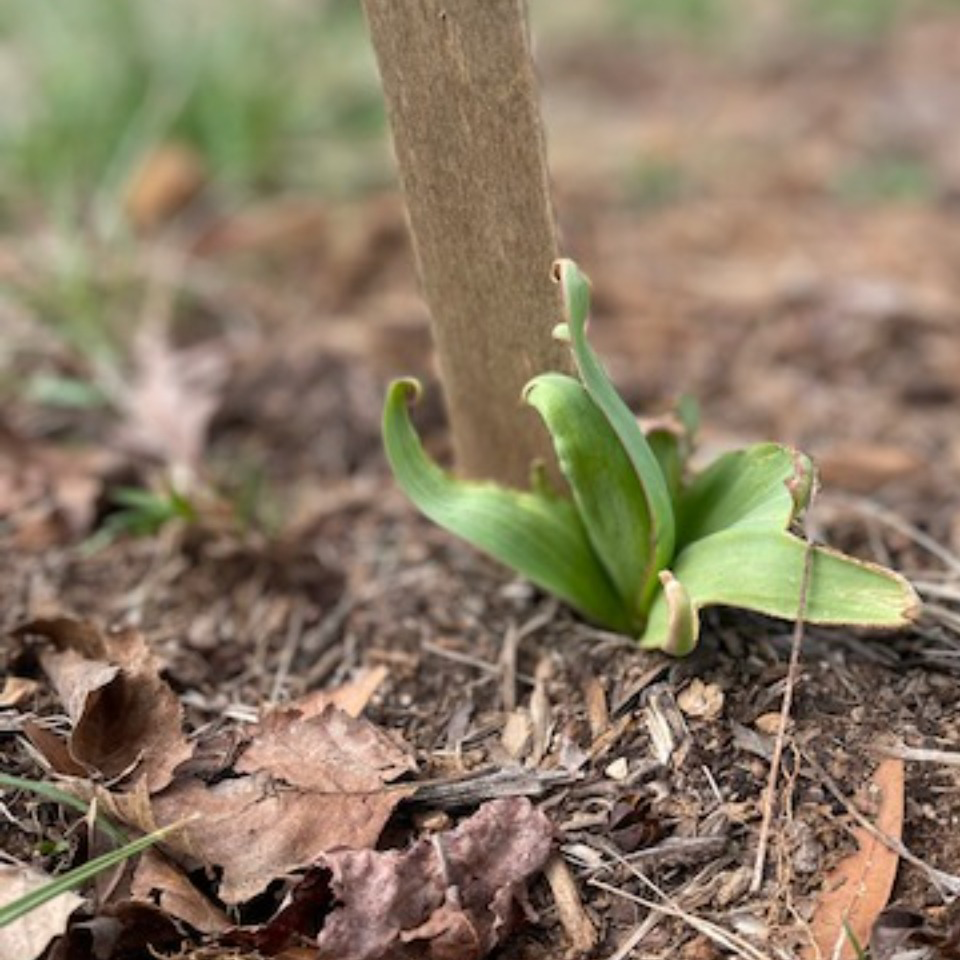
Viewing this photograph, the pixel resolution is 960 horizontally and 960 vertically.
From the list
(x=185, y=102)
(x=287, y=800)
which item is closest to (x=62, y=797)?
(x=287, y=800)

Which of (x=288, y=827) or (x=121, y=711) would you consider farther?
(x=121, y=711)

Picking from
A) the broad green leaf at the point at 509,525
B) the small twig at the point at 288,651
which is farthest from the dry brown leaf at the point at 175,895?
the broad green leaf at the point at 509,525

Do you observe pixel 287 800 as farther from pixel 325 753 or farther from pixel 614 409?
pixel 614 409

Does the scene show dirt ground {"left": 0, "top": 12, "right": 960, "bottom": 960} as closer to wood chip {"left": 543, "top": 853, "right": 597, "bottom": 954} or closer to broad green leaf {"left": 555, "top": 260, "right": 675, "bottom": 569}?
wood chip {"left": 543, "top": 853, "right": 597, "bottom": 954}

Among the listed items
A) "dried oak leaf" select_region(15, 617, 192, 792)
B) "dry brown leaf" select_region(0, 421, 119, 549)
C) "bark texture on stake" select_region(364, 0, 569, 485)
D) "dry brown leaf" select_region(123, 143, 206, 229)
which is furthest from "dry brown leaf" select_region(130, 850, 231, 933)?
"dry brown leaf" select_region(123, 143, 206, 229)

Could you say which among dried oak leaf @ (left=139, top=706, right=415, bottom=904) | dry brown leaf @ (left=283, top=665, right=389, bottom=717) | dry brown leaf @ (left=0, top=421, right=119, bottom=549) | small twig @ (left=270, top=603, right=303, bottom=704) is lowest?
small twig @ (left=270, top=603, right=303, bottom=704)

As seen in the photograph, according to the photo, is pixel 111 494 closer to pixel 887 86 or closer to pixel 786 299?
pixel 786 299
